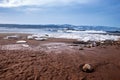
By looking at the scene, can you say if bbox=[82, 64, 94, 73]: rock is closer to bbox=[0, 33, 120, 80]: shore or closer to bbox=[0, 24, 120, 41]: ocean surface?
bbox=[0, 33, 120, 80]: shore

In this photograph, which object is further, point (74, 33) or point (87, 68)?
point (74, 33)

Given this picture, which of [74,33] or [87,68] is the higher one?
[87,68]

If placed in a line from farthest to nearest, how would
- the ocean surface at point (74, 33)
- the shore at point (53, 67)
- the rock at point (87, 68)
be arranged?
the ocean surface at point (74, 33), the rock at point (87, 68), the shore at point (53, 67)

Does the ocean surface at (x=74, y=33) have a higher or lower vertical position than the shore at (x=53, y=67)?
lower

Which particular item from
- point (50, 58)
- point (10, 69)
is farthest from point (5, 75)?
point (50, 58)

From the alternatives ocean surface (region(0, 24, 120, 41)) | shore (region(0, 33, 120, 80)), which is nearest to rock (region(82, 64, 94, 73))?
shore (region(0, 33, 120, 80))

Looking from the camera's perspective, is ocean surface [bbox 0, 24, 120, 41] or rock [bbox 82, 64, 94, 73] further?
ocean surface [bbox 0, 24, 120, 41]

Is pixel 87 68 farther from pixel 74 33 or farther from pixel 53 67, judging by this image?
pixel 74 33

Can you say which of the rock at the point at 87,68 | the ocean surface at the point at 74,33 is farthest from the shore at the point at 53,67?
the ocean surface at the point at 74,33

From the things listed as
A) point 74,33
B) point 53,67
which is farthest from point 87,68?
point 74,33

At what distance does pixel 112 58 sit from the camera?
9086mm

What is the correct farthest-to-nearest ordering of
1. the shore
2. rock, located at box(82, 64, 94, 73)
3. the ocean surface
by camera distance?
1. the ocean surface
2. rock, located at box(82, 64, 94, 73)
3. the shore

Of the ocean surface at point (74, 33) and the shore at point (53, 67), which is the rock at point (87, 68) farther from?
the ocean surface at point (74, 33)

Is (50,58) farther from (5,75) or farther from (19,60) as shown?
(5,75)
